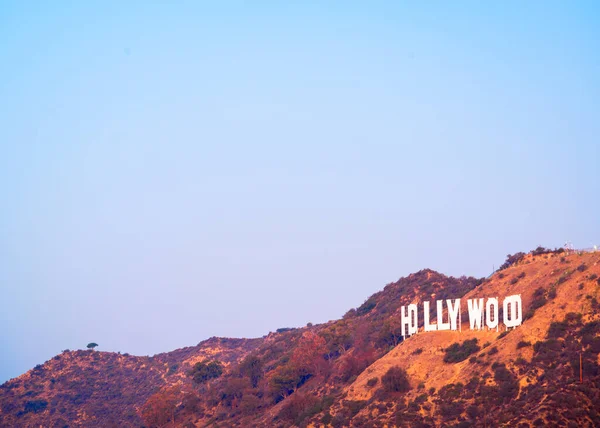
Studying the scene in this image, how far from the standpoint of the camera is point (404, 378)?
2874 inches

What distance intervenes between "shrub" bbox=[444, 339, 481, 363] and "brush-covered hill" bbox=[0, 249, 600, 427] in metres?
0.15

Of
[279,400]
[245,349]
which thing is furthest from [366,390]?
[245,349]

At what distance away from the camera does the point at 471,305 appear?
2906 inches

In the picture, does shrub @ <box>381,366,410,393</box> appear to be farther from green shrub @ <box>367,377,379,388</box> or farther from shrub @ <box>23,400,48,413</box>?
shrub @ <box>23,400,48,413</box>

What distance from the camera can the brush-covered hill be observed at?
198 ft

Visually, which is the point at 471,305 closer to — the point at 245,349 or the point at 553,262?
the point at 553,262

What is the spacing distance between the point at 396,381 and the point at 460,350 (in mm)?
7586

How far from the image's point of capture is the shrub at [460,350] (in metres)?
71.9

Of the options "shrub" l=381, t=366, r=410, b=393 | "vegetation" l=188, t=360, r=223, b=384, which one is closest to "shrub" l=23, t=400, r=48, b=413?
"vegetation" l=188, t=360, r=223, b=384

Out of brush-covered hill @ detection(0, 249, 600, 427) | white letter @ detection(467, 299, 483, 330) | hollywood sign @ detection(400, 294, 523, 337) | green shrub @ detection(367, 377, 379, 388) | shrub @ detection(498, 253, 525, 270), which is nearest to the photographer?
brush-covered hill @ detection(0, 249, 600, 427)

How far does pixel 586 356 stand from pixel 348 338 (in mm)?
49570

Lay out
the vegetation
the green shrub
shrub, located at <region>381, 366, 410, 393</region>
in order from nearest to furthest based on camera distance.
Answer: shrub, located at <region>381, 366, 410, 393</region>, the green shrub, the vegetation

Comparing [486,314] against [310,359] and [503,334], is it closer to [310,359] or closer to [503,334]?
[503,334]

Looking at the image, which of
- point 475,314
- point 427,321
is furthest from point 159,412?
point 475,314
